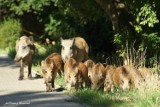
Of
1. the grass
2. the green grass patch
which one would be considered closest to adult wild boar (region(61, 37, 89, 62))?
the green grass patch

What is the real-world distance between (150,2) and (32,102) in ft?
23.4

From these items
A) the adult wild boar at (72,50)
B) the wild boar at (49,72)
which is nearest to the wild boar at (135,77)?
the wild boar at (49,72)

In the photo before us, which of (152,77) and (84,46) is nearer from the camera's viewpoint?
(152,77)

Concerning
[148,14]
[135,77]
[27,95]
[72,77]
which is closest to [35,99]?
[27,95]

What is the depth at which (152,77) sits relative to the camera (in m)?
12.1

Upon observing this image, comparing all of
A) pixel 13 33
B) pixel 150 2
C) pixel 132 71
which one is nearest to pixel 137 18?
pixel 150 2

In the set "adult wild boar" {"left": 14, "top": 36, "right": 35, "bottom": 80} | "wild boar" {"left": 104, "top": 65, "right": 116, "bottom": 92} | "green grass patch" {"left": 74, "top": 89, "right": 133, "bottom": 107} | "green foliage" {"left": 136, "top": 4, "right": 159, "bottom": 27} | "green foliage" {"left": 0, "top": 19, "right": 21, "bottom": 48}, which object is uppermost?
"green foliage" {"left": 0, "top": 19, "right": 21, "bottom": 48}

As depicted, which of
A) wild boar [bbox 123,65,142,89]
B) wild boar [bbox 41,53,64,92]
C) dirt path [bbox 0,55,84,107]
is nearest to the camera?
dirt path [bbox 0,55,84,107]

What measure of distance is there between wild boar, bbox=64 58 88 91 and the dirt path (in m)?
0.39

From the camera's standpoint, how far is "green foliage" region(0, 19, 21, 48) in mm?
31609

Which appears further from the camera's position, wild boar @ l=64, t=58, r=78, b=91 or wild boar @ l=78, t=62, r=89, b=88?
wild boar @ l=78, t=62, r=89, b=88

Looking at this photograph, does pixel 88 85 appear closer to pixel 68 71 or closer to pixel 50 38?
pixel 68 71

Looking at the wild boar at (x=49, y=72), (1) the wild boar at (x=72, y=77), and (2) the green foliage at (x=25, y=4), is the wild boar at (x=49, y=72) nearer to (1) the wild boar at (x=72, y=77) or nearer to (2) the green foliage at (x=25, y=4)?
(1) the wild boar at (x=72, y=77)

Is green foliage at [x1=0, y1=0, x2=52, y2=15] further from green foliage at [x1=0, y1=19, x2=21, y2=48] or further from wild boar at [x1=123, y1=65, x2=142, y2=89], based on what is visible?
wild boar at [x1=123, y1=65, x2=142, y2=89]
